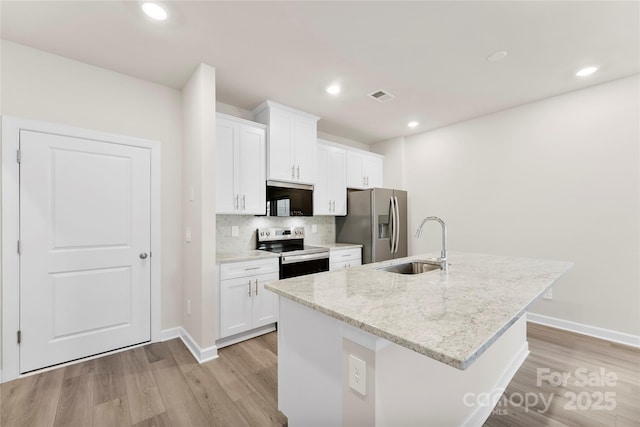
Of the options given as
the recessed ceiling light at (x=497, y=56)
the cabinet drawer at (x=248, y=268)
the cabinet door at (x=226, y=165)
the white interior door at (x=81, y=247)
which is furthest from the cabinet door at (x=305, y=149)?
the recessed ceiling light at (x=497, y=56)

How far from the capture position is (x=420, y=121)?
3941mm

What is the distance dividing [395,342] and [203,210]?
2059 mm

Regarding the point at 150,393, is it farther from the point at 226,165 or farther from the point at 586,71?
the point at 586,71

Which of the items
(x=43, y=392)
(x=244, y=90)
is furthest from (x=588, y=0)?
(x=43, y=392)

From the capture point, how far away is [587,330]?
292cm

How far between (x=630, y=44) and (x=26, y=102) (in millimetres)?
4888

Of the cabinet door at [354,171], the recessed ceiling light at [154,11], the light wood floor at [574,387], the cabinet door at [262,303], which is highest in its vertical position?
the recessed ceiling light at [154,11]

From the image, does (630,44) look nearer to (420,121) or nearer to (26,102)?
(420,121)

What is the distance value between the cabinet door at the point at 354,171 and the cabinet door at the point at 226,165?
1902 mm

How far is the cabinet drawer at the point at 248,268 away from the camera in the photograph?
8.63ft

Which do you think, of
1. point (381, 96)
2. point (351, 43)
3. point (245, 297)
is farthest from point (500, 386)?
point (381, 96)

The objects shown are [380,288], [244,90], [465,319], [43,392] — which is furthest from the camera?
[244,90]

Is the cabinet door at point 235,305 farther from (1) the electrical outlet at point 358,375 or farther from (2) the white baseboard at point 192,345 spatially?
(1) the electrical outlet at point 358,375

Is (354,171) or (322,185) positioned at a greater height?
(354,171)
